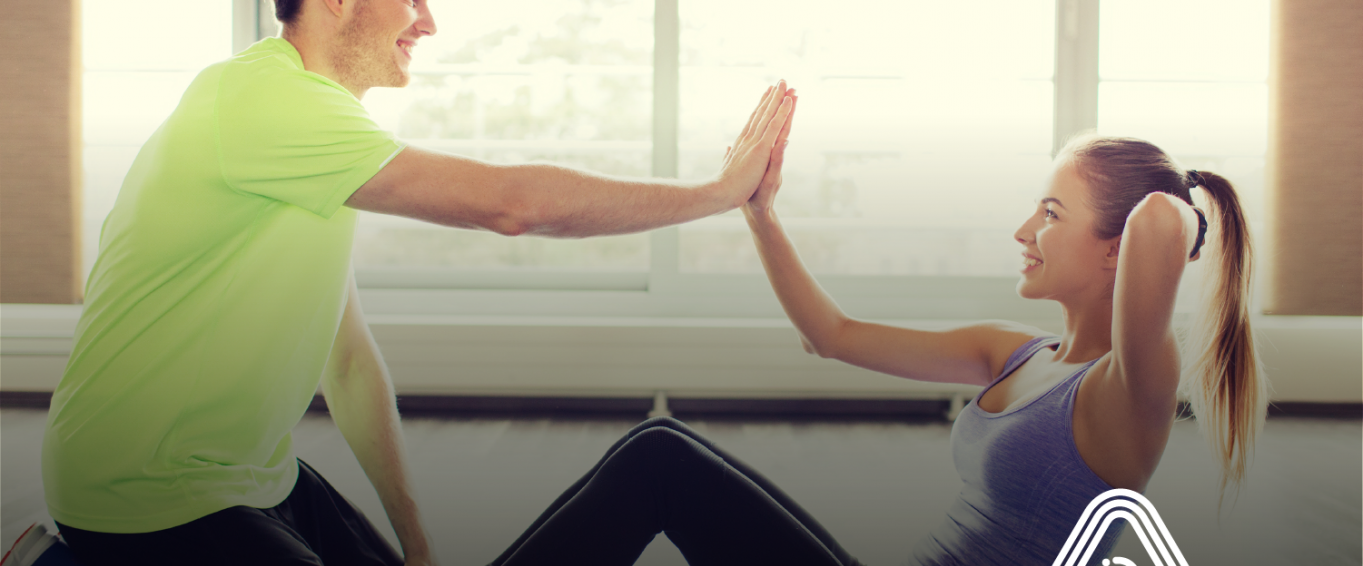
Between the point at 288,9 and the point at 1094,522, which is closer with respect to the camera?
the point at 1094,522

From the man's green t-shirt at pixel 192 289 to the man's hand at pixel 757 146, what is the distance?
0.53 metres

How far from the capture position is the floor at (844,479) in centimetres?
166

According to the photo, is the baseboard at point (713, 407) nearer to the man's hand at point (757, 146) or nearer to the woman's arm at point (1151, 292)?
the man's hand at point (757, 146)

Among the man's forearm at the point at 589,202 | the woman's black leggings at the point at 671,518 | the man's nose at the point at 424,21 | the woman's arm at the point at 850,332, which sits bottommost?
the woman's black leggings at the point at 671,518

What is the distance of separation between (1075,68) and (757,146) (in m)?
2.54

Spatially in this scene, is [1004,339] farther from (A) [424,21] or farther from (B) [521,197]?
(A) [424,21]

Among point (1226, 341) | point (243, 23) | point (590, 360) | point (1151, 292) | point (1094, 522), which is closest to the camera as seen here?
point (1151, 292)

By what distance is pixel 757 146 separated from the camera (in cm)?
117

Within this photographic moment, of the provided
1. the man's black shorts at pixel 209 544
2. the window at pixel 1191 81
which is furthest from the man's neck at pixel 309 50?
the window at pixel 1191 81

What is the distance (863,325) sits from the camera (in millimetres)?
1227

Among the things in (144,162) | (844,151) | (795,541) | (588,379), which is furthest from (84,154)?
(795,541)

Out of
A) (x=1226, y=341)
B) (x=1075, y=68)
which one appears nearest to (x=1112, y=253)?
(x=1226, y=341)

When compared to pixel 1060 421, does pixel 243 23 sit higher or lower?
higher

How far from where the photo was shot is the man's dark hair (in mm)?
980
